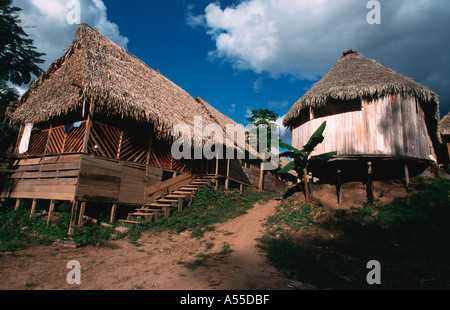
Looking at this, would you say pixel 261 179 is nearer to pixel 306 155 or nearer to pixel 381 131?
pixel 306 155

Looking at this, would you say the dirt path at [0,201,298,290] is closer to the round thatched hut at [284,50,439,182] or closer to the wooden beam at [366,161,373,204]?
the wooden beam at [366,161,373,204]

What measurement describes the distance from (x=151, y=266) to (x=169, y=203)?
550cm

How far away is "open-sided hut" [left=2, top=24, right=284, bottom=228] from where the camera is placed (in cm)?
860

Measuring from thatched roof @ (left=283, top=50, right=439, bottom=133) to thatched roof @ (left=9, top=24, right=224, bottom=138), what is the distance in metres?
6.27

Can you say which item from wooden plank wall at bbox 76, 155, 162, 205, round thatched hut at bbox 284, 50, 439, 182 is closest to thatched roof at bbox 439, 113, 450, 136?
round thatched hut at bbox 284, 50, 439, 182

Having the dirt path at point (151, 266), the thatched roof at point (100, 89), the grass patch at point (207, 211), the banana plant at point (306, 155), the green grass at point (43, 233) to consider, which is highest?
the thatched roof at point (100, 89)

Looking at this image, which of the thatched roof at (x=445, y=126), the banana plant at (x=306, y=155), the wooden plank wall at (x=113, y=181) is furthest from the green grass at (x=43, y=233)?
the thatched roof at (x=445, y=126)

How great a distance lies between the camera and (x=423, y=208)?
7.88 meters

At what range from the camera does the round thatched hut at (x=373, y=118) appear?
914 cm

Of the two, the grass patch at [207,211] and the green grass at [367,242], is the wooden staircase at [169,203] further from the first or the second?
the green grass at [367,242]

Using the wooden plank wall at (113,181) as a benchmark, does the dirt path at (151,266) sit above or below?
below

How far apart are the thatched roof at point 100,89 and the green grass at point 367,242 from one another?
6949 mm

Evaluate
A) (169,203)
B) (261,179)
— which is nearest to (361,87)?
(169,203)

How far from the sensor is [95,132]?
909cm
